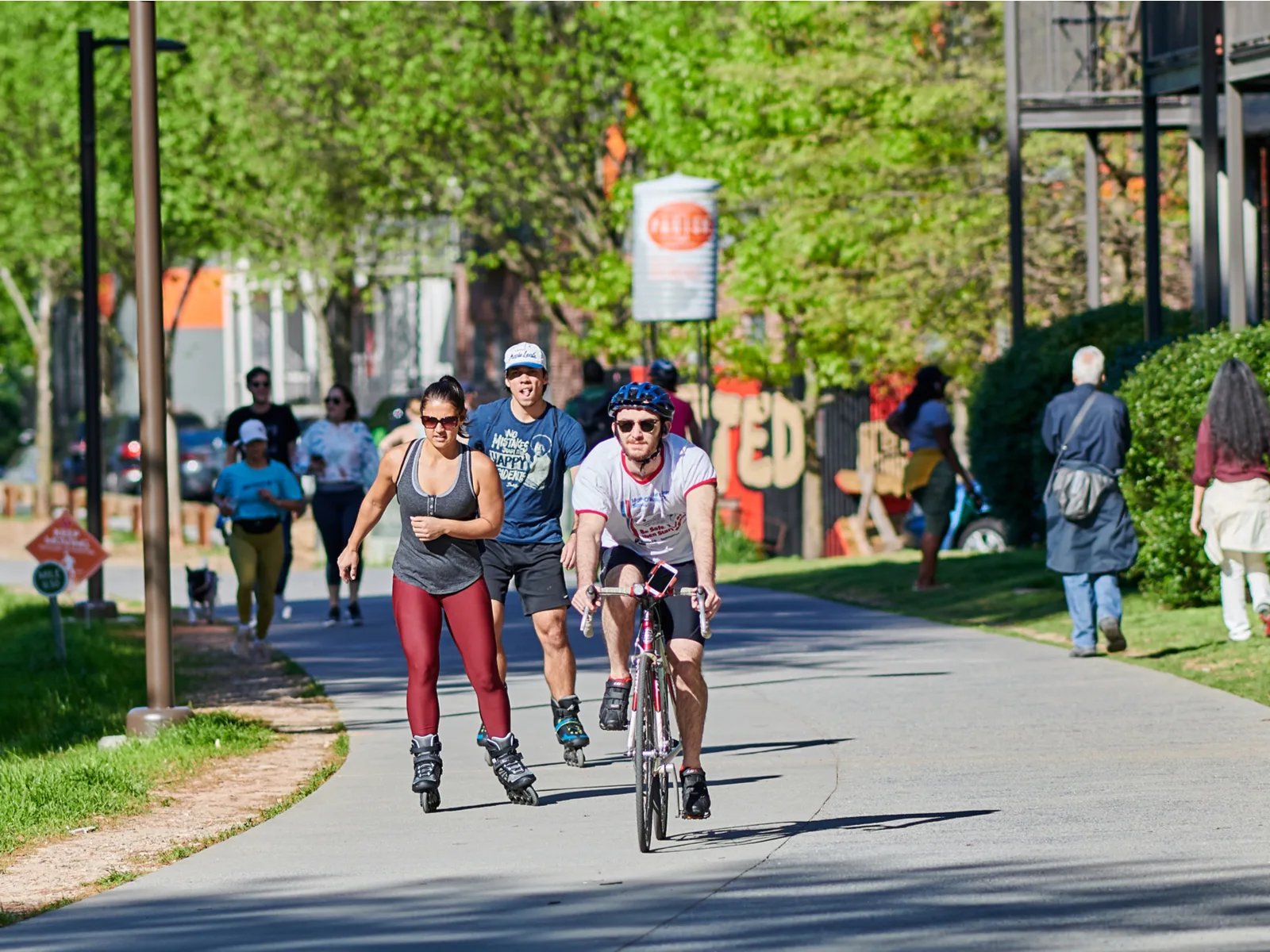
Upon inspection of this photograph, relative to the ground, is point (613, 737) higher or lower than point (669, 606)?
lower

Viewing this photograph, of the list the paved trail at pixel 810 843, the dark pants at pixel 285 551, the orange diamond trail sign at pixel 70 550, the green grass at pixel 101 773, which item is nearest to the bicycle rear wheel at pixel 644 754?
the paved trail at pixel 810 843

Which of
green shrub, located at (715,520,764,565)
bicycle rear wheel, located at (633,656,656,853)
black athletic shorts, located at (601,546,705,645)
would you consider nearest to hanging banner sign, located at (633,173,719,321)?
green shrub, located at (715,520,764,565)

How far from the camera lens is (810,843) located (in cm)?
779

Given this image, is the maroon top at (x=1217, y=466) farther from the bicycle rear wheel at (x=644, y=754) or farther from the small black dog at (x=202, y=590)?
the small black dog at (x=202, y=590)

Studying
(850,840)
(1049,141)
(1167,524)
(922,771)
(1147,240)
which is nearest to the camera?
(850,840)

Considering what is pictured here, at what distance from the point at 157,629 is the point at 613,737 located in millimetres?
2375

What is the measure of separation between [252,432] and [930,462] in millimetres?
5692

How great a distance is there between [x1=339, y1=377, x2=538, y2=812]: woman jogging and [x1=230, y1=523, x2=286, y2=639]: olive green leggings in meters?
5.71

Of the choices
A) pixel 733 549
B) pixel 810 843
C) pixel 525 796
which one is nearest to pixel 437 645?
pixel 525 796

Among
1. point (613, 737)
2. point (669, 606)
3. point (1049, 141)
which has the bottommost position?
point (613, 737)

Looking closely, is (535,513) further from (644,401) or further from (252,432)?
(252,432)

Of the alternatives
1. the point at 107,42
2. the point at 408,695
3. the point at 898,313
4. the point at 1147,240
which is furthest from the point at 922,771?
the point at 898,313

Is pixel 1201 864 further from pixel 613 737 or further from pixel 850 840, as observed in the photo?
pixel 613 737

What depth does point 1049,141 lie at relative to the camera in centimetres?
2625
